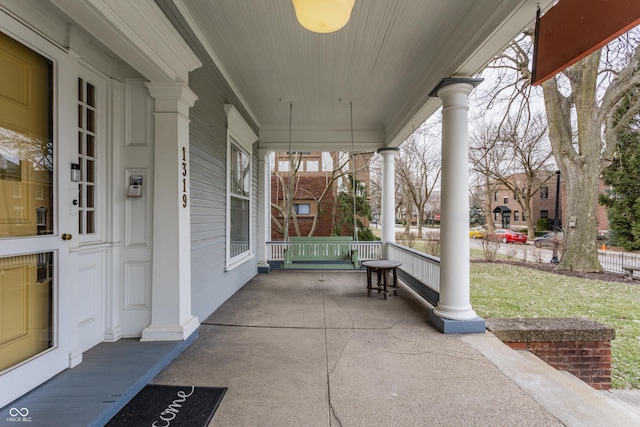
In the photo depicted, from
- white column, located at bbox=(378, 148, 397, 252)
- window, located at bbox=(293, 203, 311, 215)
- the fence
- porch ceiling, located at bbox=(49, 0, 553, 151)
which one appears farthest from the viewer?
window, located at bbox=(293, 203, 311, 215)

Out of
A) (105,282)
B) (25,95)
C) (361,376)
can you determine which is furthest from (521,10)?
(105,282)

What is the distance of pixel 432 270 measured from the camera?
409 cm

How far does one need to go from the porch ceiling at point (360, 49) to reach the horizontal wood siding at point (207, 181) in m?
0.24

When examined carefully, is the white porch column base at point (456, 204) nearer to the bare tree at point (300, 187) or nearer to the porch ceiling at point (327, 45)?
the porch ceiling at point (327, 45)

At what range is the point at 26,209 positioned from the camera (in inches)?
73.2

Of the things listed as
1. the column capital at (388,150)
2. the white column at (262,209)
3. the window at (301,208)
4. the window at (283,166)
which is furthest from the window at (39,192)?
the window at (301,208)

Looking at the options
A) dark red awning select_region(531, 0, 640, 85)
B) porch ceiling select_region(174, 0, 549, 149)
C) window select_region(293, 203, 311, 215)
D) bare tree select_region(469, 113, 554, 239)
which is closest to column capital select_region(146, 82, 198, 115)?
porch ceiling select_region(174, 0, 549, 149)

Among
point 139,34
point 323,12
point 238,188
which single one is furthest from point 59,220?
point 238,188

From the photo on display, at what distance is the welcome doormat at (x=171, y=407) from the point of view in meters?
1.71

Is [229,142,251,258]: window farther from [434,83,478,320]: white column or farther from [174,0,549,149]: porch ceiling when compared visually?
[434,83,478,320]: white column

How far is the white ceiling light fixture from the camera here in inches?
63.3

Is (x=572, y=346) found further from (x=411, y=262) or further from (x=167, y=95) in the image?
(x=167, y=95)

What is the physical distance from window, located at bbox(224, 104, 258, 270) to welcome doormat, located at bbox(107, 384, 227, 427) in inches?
84.9

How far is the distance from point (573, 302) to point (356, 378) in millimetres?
5244
